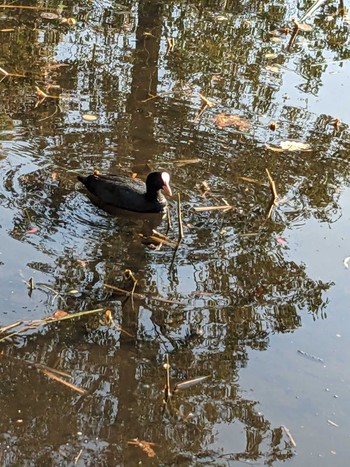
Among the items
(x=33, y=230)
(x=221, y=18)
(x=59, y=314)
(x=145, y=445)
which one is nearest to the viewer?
(x=145, y=445)

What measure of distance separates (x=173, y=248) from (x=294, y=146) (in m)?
2.48

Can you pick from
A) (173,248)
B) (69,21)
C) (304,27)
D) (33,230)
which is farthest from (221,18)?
(33,230)

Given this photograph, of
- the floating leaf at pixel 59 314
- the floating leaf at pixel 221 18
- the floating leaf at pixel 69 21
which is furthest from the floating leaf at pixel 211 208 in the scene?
the floating leaf at pixel 221 18

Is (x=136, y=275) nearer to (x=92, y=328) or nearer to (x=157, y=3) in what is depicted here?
(x=92, y=328)

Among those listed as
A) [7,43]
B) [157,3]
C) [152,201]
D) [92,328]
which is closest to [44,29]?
[7,43]

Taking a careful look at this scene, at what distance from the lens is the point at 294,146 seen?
9203mm

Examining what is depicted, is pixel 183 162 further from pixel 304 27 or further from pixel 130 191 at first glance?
pixel 304 27

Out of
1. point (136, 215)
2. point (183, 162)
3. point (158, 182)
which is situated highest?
point (158, 182)

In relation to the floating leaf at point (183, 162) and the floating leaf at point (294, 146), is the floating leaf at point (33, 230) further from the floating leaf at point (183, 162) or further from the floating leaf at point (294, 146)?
the floating leaf at point (294, 146)

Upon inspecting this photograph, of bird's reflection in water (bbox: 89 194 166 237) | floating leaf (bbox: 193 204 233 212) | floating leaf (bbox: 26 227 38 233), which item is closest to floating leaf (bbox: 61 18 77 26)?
bird's reflection in water (bbox: 89 194 166 237)

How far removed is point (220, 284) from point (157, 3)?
22.0 feet

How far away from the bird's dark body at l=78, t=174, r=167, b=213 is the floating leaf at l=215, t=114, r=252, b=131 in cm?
167

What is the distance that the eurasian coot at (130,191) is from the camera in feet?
26.0

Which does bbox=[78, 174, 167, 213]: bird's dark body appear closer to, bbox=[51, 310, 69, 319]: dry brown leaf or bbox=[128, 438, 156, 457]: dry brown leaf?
bbox=[51, 310, 69, 319]: dry brown leaf
